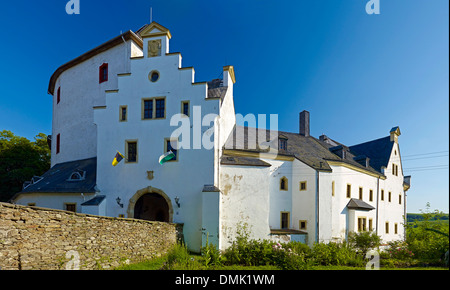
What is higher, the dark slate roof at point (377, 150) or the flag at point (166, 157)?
the dark slate roof at point (377, 150)

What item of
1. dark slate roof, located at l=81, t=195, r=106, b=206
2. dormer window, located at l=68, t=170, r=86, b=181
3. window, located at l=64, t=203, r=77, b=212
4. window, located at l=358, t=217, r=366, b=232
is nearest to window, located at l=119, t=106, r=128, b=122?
dark slate roof, located at l=81, t=195, r=106, b=206

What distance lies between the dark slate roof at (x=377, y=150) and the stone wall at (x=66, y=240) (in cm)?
2777

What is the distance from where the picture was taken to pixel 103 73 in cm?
2442

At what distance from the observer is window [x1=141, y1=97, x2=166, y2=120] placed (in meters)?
18.4

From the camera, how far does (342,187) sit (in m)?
24.7

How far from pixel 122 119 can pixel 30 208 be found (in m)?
11.2

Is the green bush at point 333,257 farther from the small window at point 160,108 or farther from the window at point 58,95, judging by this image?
the window at point 58,95

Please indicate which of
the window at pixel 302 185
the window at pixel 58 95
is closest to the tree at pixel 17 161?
the window at pixel 58 95

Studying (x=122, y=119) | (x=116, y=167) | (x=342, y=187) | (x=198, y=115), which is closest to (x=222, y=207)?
(x=198, y=115)

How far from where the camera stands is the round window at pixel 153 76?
18688mm

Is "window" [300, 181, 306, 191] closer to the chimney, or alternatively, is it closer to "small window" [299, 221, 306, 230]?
"small window" [299, 221, 306, 230]

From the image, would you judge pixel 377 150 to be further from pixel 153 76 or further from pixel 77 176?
pixel 77 176
